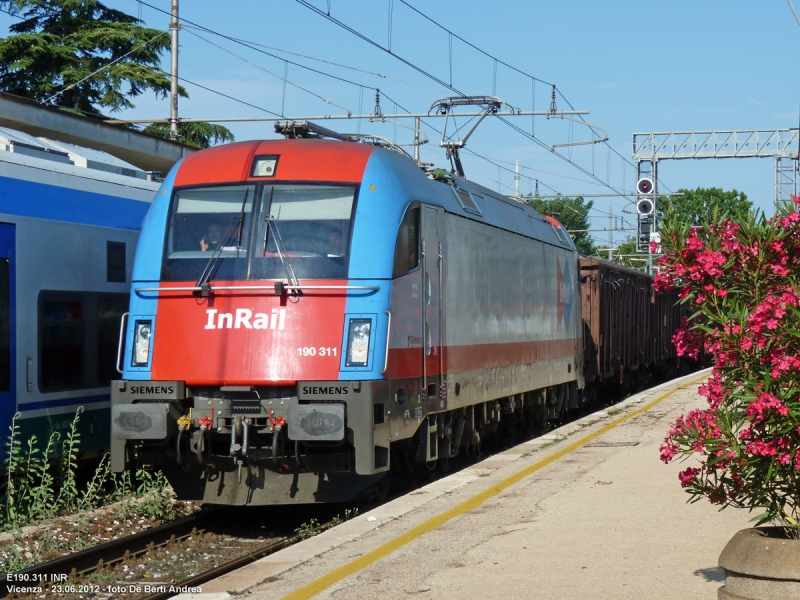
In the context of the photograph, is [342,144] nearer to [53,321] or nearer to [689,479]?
[53,321]

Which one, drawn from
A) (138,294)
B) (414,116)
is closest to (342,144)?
(138,294)

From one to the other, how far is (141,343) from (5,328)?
1.30 metres

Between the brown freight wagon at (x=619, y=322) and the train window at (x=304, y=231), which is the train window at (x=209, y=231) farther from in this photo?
the brown freight wagon at (x=619, y=322)

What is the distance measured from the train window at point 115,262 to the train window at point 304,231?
268 cm

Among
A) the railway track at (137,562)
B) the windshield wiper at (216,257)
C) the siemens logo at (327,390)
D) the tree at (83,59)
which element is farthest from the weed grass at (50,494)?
the tree at (83,59)

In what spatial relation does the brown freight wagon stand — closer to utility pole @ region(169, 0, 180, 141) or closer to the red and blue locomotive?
utility pole @ region(169, 0, 180, 141)

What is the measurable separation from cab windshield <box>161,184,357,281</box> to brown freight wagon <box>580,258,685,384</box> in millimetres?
12421

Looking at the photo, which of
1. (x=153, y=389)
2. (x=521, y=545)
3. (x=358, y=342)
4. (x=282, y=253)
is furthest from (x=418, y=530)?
(x=282, y=253)

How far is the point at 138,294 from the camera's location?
9305mm

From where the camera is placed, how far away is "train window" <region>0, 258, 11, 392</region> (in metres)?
9.42

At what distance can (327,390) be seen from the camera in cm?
859

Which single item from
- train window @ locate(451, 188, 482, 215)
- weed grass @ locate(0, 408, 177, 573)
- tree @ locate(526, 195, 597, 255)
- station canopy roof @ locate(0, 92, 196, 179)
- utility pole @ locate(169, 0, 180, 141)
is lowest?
weed grass @ locate(0, 408, 177, 573)

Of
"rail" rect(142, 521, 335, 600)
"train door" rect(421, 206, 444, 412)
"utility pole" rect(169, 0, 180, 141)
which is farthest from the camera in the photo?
"utility pole" rect(169, 0, 180, 141)

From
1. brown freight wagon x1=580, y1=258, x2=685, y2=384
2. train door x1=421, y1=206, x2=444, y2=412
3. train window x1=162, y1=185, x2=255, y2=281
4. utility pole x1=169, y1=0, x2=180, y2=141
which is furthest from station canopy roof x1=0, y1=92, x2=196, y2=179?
brown freight wagon x1=580, y1=258, x2=685, y2=384
